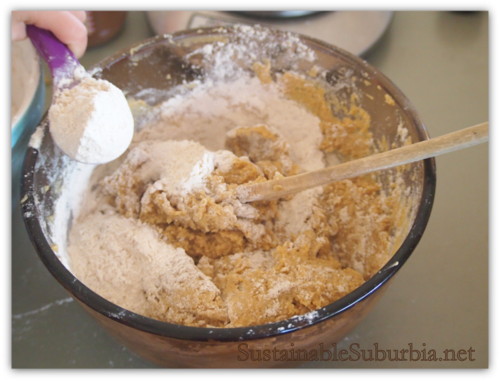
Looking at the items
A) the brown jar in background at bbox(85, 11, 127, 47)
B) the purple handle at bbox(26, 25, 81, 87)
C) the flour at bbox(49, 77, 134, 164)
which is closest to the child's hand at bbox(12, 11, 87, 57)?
the purple handle at bbox(26, 25, 81, 87)

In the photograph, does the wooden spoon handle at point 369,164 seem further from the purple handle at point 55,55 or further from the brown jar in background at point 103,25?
the brown jar in background at point 103,25

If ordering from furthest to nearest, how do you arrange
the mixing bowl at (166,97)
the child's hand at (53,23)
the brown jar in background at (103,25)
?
the brown jar in background at (103,25)
the child's hand at (53,23)
the mixing bowl at (166,97)

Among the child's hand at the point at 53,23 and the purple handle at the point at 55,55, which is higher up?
the child's hand at the point at 53,23

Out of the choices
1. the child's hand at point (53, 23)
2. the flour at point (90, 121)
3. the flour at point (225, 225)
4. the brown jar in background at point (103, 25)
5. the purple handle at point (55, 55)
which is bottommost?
the flour at point (225, 225)

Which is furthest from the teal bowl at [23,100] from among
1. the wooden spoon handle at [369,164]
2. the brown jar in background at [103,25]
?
the wooden spoon handle at [369,164]

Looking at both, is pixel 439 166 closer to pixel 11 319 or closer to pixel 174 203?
pixel 174 203

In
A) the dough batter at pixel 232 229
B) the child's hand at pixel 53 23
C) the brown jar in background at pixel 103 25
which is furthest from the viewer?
the brown jar in background at pixel 103 25

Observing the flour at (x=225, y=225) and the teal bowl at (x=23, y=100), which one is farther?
the teal bowl at (x=23, y=100)
